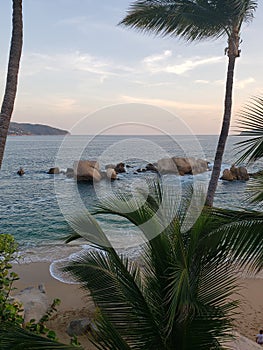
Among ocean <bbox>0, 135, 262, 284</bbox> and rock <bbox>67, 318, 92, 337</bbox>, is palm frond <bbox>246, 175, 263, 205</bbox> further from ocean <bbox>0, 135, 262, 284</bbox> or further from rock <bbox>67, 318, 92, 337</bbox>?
rock <bbox>67, 318, 92, 337</bbox>

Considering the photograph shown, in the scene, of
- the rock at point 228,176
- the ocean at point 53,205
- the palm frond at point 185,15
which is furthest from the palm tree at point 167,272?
the rock at point 228,176

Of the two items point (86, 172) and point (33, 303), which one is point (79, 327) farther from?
point (86, 172)

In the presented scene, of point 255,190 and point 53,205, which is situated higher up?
point 255,190

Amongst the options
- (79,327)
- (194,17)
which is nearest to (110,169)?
(194,17)

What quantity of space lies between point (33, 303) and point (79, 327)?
1.68 m

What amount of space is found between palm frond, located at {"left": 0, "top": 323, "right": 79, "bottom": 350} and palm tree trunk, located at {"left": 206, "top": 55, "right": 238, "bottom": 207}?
32.0 ft

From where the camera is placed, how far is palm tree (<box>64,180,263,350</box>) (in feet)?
14.4

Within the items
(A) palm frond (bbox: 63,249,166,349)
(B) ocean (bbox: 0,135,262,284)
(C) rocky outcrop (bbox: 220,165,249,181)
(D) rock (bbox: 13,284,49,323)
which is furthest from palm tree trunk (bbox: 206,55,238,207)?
(C) rocky outcrop (bbox: 220,165,249,181)

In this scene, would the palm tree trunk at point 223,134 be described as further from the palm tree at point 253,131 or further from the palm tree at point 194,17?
the palm tree at point 253,131

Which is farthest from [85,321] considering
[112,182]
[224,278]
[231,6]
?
[112,182]

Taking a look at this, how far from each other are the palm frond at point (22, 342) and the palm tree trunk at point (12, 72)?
293 centimetres

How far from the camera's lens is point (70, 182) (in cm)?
4609

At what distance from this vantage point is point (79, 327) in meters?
9.86

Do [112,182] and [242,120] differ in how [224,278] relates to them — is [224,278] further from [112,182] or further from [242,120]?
[112,182]
